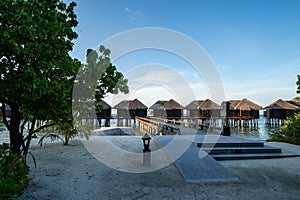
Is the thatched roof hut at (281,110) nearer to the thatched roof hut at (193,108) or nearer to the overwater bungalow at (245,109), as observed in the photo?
the overwater bungalow at (245,109)

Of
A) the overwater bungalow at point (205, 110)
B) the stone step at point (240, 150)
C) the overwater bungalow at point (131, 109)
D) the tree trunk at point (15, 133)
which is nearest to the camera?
the tree trunk at point (15, 133)

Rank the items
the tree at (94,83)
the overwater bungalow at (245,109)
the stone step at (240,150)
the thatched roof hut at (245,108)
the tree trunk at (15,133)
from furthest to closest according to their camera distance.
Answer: the thatched roof hut at (245,108), the overwater bungalow at (245,109), the stone step at (240,150), the tree at (94,83), the tree trunk at (15,133)

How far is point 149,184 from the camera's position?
4.70 metres

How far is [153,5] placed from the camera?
11.8 m

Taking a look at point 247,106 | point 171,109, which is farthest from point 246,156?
point 247,106

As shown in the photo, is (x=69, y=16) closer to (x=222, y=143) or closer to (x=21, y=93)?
(x=21, y=93)

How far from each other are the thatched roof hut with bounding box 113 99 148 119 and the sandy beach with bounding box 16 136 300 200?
30352mm

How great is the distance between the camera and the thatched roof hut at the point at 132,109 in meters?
36.9

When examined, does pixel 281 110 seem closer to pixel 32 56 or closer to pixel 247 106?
pixel 247 106

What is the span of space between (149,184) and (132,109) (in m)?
32.7

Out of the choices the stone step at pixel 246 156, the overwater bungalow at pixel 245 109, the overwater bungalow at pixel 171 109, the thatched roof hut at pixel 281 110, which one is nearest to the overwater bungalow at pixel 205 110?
the overwater bungalow at pixel 171 109

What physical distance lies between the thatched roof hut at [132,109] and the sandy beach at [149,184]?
3035 centimetres

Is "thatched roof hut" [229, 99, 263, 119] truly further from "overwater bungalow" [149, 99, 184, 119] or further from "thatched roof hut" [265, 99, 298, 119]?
"overwater bungalow" [149, 99, 184, 119]

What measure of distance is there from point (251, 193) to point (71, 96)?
219 inches
